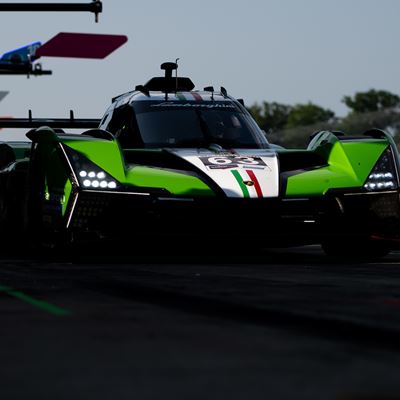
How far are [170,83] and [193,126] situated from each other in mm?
1628

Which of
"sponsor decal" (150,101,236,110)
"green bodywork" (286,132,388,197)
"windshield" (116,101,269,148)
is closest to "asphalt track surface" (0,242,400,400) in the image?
"green bodywork" (286,132,388,197)

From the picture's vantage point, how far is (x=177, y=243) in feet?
30.3

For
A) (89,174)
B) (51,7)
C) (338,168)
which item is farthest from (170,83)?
(51,7)

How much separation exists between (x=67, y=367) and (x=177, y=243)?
5530 mm

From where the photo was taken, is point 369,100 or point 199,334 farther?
point 369,100

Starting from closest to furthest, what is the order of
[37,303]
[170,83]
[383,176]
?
[37,303] < [383,176] < [170,83]

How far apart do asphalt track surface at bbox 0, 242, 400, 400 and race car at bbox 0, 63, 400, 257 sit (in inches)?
44.8

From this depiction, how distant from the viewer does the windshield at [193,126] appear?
10664 mm

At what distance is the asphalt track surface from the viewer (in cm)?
336

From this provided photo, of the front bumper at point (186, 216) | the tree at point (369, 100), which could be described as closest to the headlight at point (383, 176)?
the front bumper at point (186, 216)

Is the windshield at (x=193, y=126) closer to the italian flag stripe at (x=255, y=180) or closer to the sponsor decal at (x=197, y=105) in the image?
the sponsor decal at (x=197, y=105)

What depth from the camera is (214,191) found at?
9180 millimetres

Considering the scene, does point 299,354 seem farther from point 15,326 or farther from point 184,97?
point 184,97

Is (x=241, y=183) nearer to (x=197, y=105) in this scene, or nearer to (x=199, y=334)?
(x=197, y=105)
